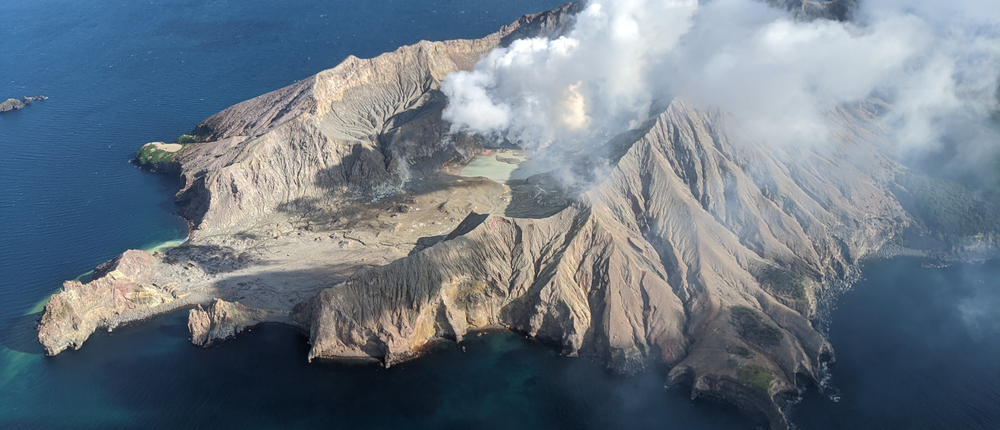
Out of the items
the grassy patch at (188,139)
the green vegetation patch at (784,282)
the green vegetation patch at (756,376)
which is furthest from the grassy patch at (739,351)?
the grassy patch at (188,139)

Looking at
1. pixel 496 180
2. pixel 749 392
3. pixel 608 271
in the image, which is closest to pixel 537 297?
pixel 608 271

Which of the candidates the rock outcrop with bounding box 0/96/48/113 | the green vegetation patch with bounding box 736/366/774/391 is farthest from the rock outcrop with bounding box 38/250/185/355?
the rock outcrop with bounding box 0/96/48/113

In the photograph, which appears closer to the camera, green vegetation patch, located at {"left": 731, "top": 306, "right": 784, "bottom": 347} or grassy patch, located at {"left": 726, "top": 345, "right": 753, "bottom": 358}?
grassy patch, located at {"left": 726, "top": 345, "right": 753, "bottom": 358}

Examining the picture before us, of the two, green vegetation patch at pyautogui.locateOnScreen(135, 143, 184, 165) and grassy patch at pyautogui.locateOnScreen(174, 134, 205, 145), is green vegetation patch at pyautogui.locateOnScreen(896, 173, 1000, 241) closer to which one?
grassy patch at pyautogui.locateOnScreen(174, 134, 205, 145)

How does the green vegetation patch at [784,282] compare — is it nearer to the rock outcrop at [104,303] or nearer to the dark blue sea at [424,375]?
the dark blue sea at [424,375]

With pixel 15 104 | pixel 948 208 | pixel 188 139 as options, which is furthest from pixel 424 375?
pixel 15 104

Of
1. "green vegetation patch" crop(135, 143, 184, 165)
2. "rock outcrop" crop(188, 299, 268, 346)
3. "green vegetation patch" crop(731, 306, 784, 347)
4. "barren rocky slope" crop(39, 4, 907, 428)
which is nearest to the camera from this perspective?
"green vegetation patch" crop(731, 306, 784, 347)

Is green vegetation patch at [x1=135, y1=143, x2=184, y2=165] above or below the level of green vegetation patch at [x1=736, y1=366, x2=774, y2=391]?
above
